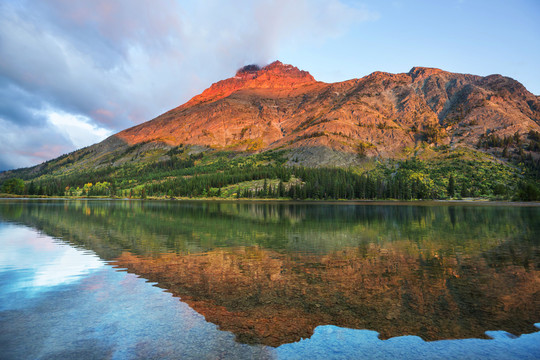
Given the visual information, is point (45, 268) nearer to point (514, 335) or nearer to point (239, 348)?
point (239, 348)

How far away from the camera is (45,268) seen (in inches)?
832

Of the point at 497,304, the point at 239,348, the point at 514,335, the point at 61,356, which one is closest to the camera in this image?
the point at 61,356

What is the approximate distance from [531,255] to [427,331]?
23.0 meters

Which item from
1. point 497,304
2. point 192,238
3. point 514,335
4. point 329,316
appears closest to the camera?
point 514,335

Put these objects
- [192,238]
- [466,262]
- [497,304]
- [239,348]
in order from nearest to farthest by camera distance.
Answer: [239,348], [497,304], [466,262], [192,238]

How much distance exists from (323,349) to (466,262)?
19.3 meters

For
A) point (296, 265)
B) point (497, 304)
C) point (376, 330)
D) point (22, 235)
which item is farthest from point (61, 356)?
point (22, 235)

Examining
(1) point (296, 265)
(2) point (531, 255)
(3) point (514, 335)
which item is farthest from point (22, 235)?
(2) point (531, 255)

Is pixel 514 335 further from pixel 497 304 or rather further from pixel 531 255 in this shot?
pixel 531 255

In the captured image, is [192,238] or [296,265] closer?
[296,265]

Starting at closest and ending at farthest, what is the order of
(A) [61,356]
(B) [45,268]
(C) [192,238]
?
1. (A) [61,356]
2. (B) [45,268]
3. (C) [192,238]

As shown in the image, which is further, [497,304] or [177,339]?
[497,304]

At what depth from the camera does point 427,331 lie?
11.1 metres

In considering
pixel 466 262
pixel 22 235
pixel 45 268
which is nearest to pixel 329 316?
pixel 466 262
